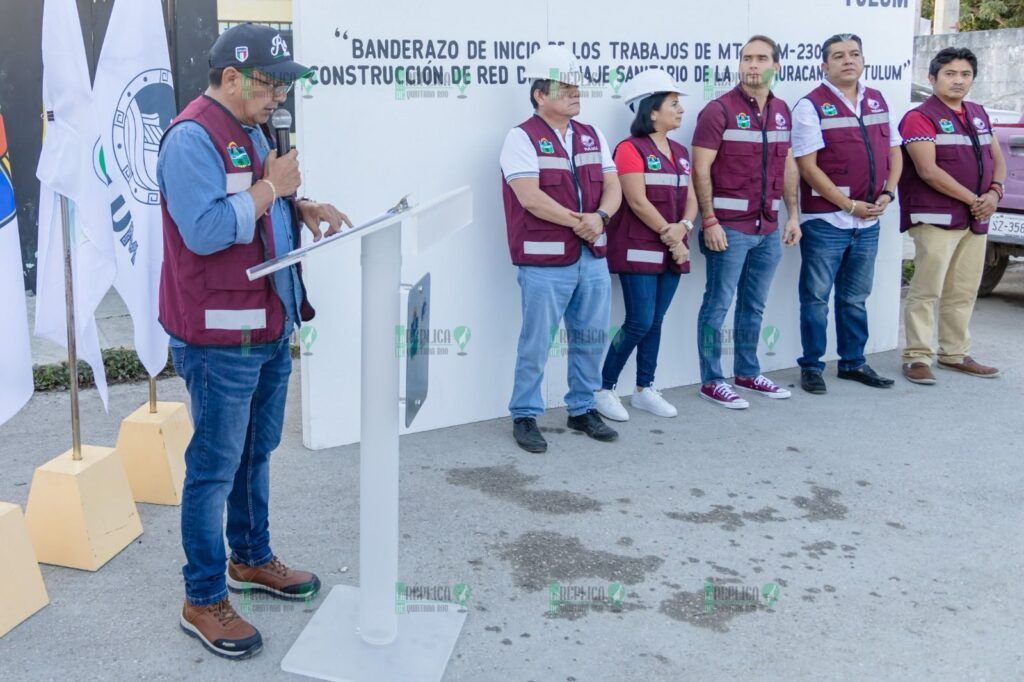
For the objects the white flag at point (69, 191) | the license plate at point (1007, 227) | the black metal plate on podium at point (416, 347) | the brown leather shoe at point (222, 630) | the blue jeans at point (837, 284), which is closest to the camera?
the black metal plate on podium at point (416, 347)

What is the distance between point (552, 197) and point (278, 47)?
7.41ft

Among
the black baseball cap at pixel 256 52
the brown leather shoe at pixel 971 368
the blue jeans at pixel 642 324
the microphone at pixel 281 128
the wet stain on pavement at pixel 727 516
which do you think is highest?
the black baseball cap at pixel 256 52

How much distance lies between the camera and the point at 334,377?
5.14 m

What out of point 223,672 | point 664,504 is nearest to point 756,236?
point 664,504

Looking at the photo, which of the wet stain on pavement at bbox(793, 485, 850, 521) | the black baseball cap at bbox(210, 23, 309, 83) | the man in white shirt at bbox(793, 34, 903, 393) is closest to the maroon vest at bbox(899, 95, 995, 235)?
the man in white shirt at bbox(793, 34, 903, 393)

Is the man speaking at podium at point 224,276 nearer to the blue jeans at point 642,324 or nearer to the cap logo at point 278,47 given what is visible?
the cap logo at point 278,47

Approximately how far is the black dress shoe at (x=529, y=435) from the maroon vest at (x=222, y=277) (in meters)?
2.29

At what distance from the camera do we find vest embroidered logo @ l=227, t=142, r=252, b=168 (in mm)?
3115

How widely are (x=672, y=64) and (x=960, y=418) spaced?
2698 millimetres

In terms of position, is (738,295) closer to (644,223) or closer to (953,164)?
(644,223)

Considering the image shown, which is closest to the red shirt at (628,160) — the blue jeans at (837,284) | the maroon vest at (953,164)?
the blue jeans at (837,284)

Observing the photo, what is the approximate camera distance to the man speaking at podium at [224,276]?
3021mm

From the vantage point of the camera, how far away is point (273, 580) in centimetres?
364

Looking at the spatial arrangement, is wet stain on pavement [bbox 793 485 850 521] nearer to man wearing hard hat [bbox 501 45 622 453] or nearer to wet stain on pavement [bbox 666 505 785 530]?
wet stain on pavement [bbox 666 505 785 530]
